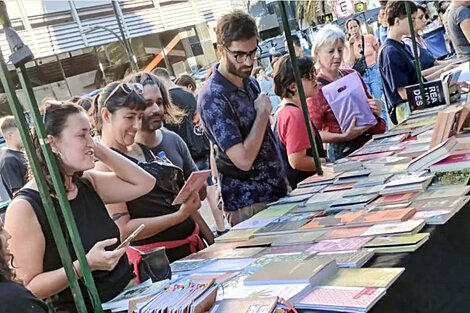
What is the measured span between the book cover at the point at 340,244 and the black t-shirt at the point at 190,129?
2643mm

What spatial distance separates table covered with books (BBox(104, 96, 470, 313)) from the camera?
1135mm

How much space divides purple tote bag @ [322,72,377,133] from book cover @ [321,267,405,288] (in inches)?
67.1

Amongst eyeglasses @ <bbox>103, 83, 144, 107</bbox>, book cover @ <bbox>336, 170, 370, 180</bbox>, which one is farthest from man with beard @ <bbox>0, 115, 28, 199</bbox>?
book cover @ <bbox>336, 170, 370, 180</bbox>

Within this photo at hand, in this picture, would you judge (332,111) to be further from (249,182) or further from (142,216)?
(142,216)

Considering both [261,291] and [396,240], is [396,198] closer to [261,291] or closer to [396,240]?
[396,240]

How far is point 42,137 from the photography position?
4.51 feet

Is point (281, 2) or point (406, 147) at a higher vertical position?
point (281, 2)

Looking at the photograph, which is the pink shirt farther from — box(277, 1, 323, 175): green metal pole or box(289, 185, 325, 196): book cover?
box(289, 185, 325, 196): book cover

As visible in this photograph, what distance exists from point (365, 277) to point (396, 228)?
274 mm

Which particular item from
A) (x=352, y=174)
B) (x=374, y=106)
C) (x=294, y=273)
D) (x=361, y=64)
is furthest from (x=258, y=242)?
(x=361, y=64)

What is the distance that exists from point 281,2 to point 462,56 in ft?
6.81

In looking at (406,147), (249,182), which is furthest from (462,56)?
(249,182)

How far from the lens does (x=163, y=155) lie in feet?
7.77

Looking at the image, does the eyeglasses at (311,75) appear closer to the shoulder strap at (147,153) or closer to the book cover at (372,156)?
the book cover at (372,156)
